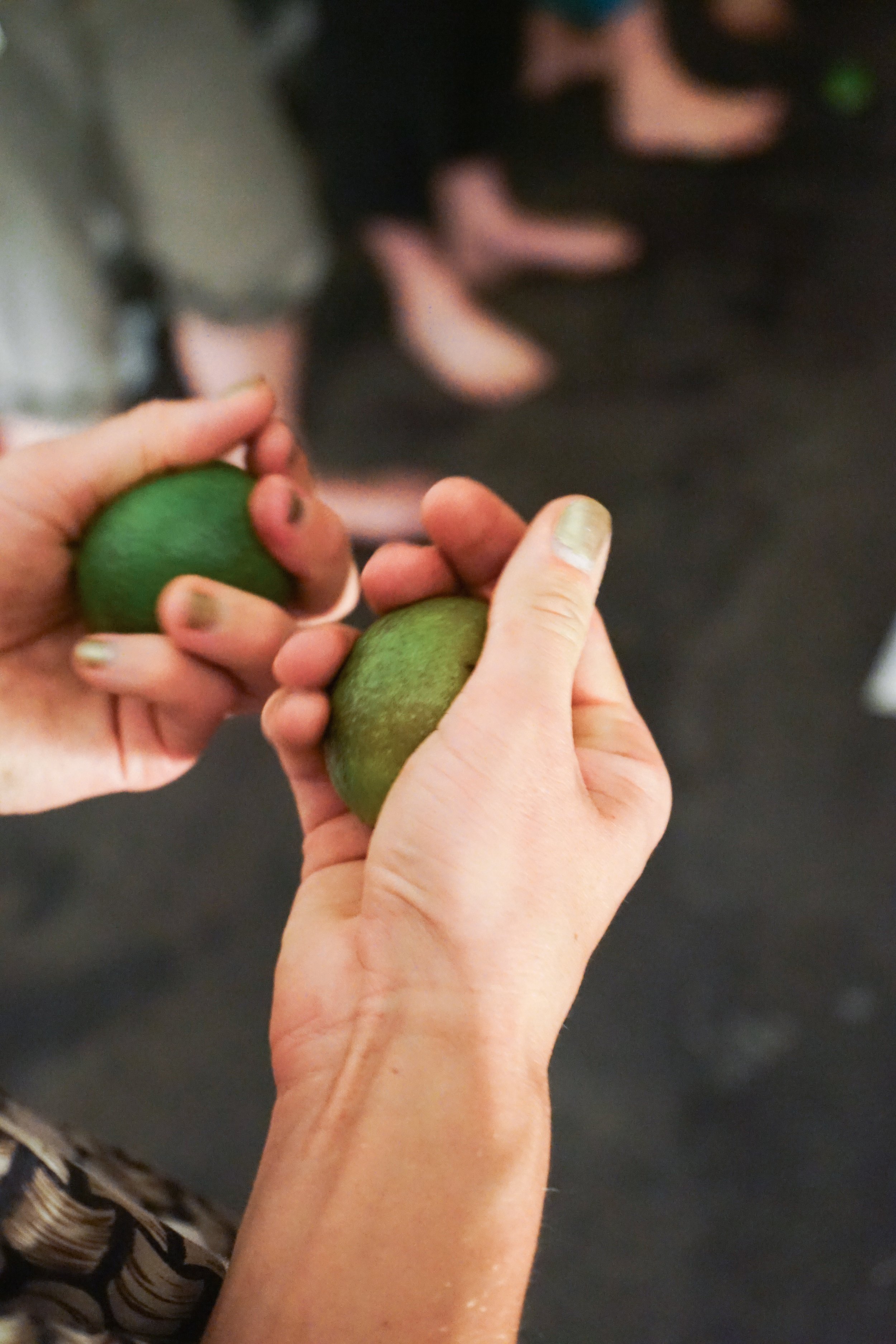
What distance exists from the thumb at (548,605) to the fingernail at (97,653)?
48 centimetres

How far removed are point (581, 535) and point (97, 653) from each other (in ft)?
2.02

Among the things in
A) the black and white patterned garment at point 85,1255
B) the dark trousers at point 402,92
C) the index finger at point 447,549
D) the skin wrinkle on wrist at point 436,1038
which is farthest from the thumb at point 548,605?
the dark trousers at point 402,92

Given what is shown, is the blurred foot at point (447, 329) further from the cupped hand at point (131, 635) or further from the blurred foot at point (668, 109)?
the cupped hand at point (131, 635)

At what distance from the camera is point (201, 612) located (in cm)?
106

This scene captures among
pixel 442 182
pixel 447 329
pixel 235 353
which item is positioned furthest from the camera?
pixel 442 182

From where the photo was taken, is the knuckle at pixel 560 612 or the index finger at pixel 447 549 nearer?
the knuckle at pixel 560 612

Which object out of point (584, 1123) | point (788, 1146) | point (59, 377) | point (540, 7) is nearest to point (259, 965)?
point (584, 1123)

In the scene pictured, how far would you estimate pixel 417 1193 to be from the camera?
2.57 ft

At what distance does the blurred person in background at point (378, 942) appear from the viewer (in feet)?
2.47

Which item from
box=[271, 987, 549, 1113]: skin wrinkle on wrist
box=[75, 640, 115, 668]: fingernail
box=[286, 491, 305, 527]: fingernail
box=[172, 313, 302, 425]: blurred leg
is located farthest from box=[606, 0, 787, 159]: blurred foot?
box=[271, 987, 549, 1113]: skin wrinkle on wrist

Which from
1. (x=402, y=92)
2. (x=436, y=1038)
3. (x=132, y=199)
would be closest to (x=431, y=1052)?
(x=436, y=1038)

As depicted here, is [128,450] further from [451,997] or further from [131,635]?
[451,997]

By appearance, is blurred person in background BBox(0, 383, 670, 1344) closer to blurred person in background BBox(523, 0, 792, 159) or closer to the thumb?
the thumb

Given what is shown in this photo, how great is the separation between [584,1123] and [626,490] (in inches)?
61.5
